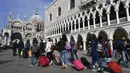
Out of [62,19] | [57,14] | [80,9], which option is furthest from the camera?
[57,14]

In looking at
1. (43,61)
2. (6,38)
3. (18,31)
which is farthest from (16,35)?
(43,61)

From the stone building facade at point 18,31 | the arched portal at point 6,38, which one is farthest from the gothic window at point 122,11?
the arched portal at point 6,38

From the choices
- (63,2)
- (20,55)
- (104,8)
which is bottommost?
(20,55)

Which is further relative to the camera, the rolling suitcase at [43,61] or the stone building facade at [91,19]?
the stone building facade at [91,19]

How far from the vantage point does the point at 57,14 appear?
107 ft

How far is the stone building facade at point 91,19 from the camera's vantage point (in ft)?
49.9

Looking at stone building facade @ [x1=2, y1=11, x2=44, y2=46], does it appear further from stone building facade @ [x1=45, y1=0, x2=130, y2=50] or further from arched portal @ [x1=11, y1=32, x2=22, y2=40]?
stone building facade @ [x1=45, y1=0, x2=130, y2=50]

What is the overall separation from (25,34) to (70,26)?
26402 millimetres

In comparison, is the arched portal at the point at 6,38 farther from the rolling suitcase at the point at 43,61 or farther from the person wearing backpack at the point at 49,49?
the rolling suitcase at the point at 43,61

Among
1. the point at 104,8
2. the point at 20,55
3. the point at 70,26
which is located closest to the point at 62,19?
the point at 70,26

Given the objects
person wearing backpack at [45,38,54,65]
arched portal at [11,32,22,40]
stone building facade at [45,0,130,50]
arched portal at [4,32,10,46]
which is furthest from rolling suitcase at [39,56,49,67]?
arched portal at [11,32,22,40]

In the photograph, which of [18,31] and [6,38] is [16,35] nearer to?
[18,31]

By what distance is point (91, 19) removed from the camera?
20.4 meters

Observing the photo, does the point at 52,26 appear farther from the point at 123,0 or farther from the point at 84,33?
the point at 123,0
